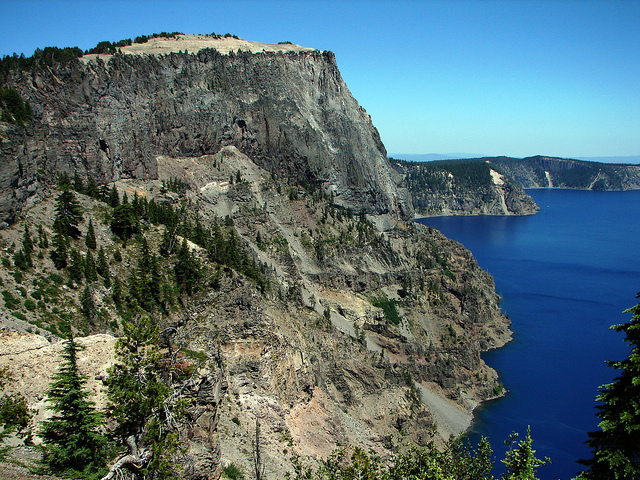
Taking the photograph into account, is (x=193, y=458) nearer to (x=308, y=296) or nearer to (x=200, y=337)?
(x=200, y=337)

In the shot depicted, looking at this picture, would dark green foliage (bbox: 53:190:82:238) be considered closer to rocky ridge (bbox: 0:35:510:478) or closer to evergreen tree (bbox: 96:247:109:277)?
rocky ridge (bbox: 0:35:510:478)

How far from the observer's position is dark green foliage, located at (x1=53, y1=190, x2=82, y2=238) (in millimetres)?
60406

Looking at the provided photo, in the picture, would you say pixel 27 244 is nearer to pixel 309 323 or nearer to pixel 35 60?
pixel 309 323

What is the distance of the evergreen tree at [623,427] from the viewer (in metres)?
22.9

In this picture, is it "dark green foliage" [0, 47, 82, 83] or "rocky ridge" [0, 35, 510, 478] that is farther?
"dark green foliage" [0, 47, 82, 83]

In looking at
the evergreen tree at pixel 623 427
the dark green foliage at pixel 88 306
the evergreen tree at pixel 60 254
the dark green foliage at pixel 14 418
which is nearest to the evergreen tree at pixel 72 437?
the dark green foliage at pixel 14 418

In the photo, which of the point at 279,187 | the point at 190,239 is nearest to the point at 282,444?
the point at 190,239

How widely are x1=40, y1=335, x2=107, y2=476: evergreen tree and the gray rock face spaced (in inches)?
1716

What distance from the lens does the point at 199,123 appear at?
419ft

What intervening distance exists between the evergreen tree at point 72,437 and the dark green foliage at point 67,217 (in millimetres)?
41069

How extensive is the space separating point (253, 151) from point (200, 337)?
105 metres

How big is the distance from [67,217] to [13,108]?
2816 cm

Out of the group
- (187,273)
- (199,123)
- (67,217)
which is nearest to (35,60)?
(199,123)

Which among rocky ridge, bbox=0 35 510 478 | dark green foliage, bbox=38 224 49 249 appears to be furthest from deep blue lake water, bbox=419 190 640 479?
dark green foliage, bbox=38 224 49 249
